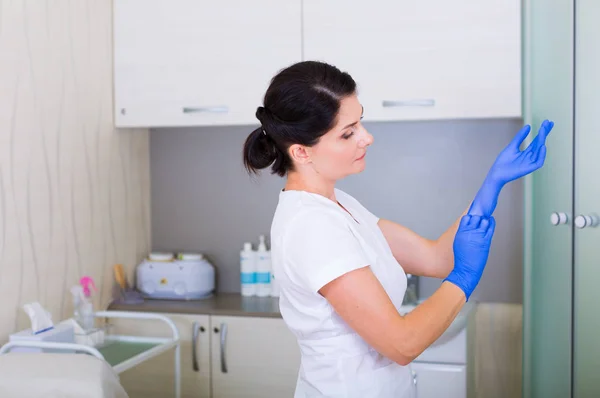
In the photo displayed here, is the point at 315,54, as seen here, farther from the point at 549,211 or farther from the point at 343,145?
the point at 343,145

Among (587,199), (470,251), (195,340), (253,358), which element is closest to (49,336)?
(195,340)

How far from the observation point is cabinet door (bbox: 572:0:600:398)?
1781 mm

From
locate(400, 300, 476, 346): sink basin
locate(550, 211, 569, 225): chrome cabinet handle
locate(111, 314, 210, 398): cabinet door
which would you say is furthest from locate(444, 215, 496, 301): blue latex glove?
locate(111, 314, 210, 398): cabinet door

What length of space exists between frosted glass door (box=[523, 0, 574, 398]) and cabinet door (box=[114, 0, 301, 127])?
81 cm

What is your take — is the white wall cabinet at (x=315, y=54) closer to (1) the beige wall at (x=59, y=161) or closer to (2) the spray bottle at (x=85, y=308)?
(1) the beige wall at (x=59, y=161)

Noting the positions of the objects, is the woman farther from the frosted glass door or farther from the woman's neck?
the frosted glass door

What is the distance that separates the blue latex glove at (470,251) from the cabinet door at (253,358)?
114 centimetres

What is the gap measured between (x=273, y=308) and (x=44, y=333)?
31.4 inches

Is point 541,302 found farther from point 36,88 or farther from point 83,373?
point 36,88

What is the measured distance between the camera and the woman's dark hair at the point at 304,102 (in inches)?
58.7

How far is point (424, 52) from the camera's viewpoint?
2492mm

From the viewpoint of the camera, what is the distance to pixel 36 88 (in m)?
2.41

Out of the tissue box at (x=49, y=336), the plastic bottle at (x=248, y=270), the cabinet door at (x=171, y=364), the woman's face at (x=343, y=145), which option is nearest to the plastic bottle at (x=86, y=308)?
the tissue box at (x=49, y=336)

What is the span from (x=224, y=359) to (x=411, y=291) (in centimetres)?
70
